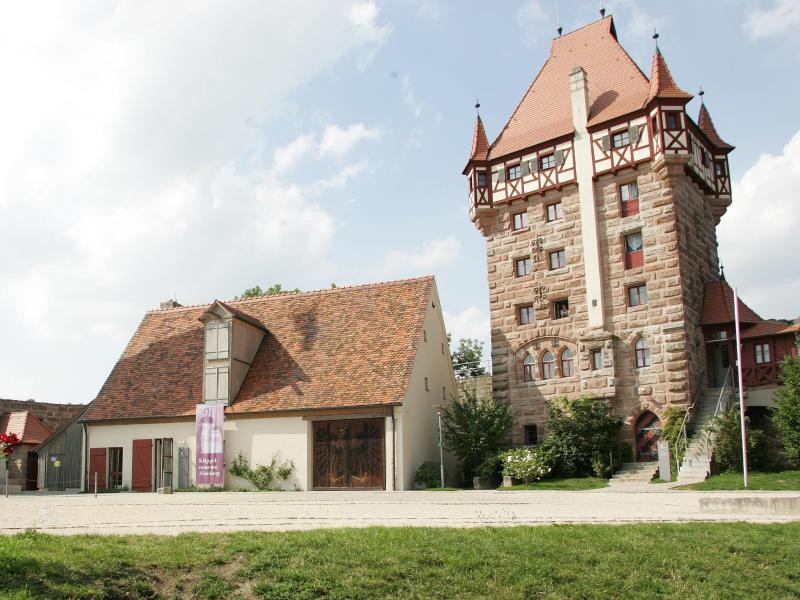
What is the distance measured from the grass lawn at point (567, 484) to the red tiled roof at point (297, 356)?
539 centimetres

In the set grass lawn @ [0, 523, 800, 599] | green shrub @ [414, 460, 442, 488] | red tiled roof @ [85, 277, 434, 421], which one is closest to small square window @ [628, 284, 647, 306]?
red tiled roof @ [85, 277, 434, 421]

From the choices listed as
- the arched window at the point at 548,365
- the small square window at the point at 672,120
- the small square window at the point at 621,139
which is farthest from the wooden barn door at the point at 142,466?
the small square window at the point at 672,120

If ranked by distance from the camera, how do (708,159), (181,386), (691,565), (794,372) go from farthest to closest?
(708,159) → (181,386) → (794,372) → (691,565)

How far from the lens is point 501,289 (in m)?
35.7

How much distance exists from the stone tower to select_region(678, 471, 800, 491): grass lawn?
5.19m

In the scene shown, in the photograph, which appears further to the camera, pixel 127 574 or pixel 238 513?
pixel 238 513

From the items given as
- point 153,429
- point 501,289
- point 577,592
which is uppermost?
point 501,289

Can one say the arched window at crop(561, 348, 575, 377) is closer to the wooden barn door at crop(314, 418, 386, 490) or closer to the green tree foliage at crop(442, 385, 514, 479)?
the green tree foliage at crop(442, 385, 514, 479)

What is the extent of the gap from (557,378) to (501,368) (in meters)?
2.55

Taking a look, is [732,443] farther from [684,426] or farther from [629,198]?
[629,198]

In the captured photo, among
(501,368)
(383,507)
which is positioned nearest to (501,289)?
(501,368)

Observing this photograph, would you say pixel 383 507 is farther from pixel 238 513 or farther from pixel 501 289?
pixel 501 289

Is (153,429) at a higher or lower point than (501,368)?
lower

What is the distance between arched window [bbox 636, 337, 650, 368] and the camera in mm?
31745
